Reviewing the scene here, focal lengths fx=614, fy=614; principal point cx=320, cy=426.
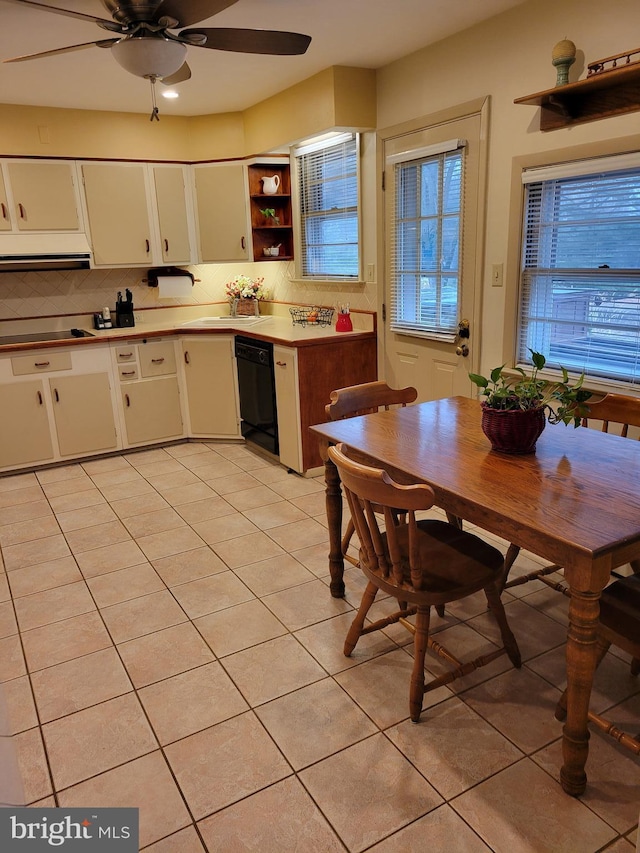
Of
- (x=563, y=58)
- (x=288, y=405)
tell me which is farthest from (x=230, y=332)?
(x=563, y=58)

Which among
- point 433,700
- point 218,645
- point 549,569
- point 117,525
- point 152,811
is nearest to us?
point 152,811

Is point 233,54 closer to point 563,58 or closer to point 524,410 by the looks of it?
point 563,58

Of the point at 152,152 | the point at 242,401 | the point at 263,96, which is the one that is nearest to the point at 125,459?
the point at 242,401

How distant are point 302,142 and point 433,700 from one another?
3825 mm

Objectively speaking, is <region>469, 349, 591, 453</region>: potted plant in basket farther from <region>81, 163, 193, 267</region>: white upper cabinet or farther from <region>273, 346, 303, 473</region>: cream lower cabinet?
<region>81, 163, 193, 267</region>: white upper cabinet

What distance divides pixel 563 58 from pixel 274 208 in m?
2.81

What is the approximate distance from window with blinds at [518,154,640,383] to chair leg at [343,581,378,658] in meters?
1.50

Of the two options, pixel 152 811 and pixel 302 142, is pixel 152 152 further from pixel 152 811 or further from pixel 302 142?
pixel 152 811

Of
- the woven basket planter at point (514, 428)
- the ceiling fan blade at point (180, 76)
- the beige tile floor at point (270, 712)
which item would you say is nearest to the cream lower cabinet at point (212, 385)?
the beige tile floor at point (270, 712)

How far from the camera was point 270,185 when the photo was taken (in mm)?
4824

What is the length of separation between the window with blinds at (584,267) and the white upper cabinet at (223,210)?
8.44 ft

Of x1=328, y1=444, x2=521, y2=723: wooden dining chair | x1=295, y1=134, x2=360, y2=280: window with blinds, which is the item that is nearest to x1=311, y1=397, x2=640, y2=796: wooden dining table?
x1=328, y1=444, x2=521, y2=723: wooden dining chair

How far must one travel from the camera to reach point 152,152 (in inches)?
190

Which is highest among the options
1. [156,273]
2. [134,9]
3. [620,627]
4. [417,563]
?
[134,9]
